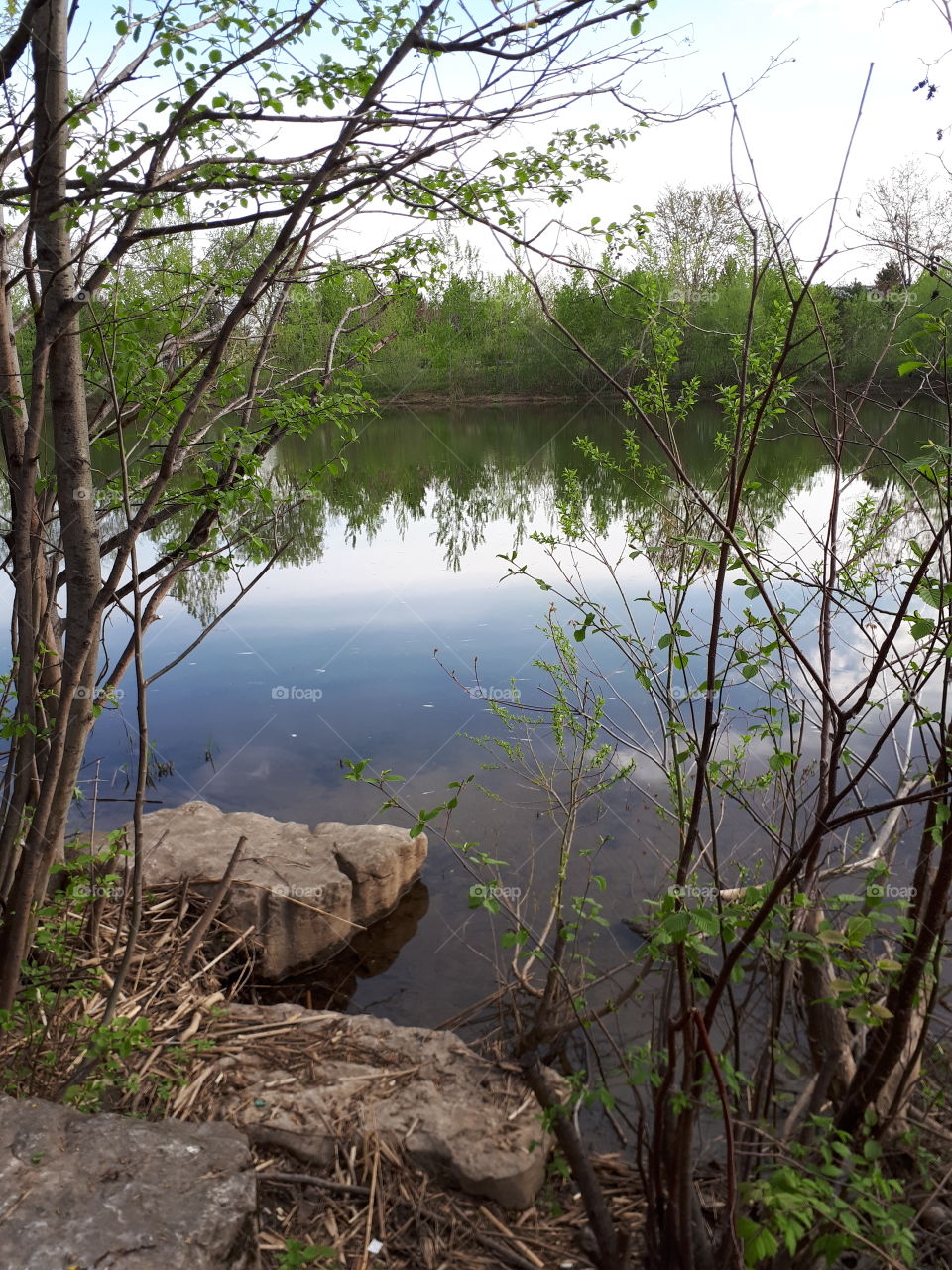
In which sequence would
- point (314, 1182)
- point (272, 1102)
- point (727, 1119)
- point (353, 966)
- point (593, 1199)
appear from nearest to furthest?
point (727, 1119), point (593, 1199), point (314, 1182), point (272, 1102), point (353, 966)

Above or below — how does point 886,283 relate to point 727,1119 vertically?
above

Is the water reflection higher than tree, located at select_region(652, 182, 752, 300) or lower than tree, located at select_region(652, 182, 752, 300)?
lower

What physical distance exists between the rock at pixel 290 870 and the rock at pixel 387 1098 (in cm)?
90

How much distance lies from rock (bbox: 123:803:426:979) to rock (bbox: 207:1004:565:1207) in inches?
35.3

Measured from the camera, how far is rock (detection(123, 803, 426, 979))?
5176mm

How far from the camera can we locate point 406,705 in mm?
9039

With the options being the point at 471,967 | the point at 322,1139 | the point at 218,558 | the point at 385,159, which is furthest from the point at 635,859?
the point at 385,159

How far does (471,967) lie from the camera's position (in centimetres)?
527

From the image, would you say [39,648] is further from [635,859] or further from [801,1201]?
[635,859]

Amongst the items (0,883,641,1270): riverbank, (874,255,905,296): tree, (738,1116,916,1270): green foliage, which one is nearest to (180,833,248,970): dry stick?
(0,883,641,1270): riverbank

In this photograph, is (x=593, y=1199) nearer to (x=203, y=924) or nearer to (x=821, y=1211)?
(x=821, y=1211)

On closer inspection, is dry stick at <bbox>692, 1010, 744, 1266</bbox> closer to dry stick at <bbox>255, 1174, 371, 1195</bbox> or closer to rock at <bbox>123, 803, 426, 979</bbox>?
dry stick at <bbox>255, 1174, 371, 1195</bbox>

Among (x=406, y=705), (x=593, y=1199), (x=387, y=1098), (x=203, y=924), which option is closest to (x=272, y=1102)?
(x=387, y=1098)

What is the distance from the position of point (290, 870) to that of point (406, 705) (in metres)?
3.68
